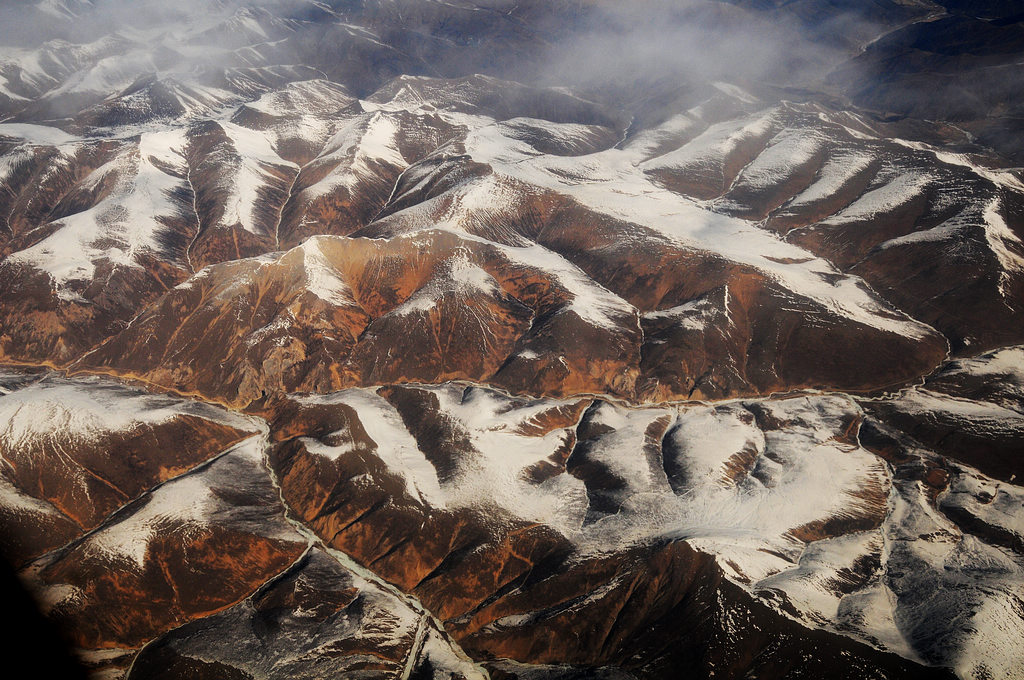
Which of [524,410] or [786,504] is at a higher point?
[786,504]

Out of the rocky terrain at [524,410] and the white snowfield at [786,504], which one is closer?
the white snowfield at [786,504]

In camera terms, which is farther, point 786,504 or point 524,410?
point 524,410

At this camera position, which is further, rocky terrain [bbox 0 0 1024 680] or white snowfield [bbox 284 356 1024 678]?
rocky terrain [bbox 0 0 1024 680]

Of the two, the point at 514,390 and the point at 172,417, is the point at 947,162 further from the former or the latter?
the point at 172,417

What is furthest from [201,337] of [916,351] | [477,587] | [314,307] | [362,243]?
[916,351]

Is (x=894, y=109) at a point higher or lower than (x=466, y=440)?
higher

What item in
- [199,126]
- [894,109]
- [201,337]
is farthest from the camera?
[894,109]

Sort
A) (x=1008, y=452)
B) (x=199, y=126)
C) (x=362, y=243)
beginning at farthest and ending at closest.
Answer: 1. (x=199, y=126)
2. (x=362, y=243)
3. (x=1008, y=452)

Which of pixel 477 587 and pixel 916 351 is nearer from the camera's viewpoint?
pixel 477 587
